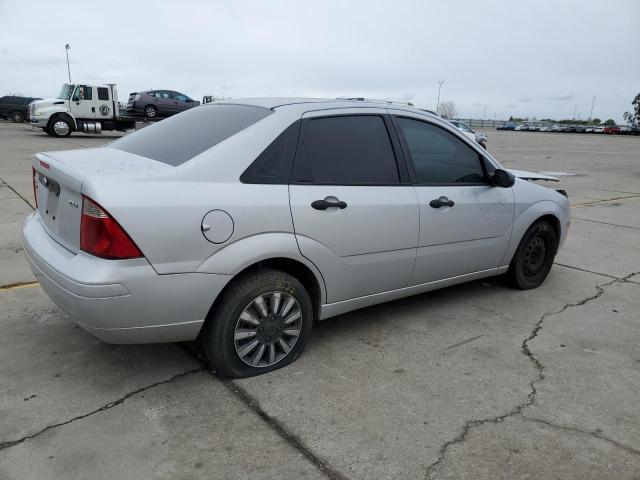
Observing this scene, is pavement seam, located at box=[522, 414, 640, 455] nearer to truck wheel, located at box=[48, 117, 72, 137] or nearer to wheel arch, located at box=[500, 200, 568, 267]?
wheel arch, located at box=[500, 200, 568, 267]

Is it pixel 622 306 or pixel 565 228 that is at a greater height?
pixel 565 228

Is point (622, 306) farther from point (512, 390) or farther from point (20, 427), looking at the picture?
point (20, 427)

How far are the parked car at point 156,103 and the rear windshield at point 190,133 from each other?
84.3 ft

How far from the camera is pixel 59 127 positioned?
22.5 meters

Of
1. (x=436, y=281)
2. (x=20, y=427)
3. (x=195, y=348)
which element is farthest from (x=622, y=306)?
(x=20, y=427)

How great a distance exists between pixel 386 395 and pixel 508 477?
0.80 m

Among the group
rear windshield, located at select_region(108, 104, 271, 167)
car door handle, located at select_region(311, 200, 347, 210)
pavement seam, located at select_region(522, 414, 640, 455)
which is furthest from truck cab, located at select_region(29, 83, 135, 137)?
pavement seam, located at select_region(522, 414, 640, 455)

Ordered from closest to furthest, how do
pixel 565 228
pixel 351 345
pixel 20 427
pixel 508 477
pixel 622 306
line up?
pixel 508 477 < pixel 20 427 < pixel 351 345 < pixel 622 306 < pixel 565 228

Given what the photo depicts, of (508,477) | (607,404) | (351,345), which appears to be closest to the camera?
(508,477)

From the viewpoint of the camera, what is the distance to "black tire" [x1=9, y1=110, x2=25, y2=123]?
34.5 meters

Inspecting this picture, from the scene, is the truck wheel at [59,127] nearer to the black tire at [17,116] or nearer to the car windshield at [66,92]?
the car windshield at [66,92]

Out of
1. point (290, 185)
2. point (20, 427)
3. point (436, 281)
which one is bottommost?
point (20, 427)

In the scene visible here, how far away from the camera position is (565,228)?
4988 mm

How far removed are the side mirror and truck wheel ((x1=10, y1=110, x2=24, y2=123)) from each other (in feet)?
124
